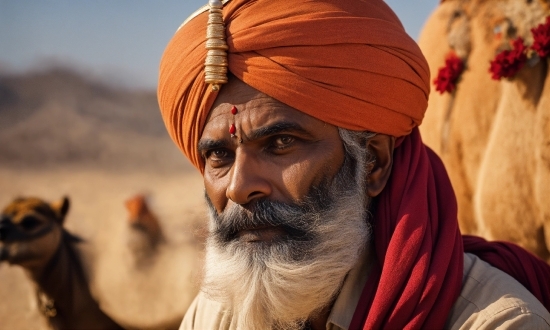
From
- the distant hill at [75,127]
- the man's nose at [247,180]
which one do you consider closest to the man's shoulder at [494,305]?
the man's nose at [247,180]

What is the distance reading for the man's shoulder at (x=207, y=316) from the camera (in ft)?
9.19

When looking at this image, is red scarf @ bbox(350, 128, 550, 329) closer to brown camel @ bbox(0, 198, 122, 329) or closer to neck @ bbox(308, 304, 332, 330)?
neck @ bbox(308, 304, 332, 330)

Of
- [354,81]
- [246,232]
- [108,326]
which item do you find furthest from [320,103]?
[108,326]

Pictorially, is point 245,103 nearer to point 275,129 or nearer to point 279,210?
point 275,129

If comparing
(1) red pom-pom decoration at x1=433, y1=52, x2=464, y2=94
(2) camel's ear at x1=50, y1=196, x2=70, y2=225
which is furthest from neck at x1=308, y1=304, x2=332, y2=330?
(2) camel's ear at x1=50, y1=196, x2=70, y2=225

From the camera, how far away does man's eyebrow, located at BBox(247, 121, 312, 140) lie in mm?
2439

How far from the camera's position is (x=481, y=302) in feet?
7.66

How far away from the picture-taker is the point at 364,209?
2.64 m

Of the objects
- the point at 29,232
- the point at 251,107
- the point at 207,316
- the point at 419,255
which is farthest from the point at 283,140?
the point at 29,232

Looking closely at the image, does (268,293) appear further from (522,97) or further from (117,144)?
(117,144)

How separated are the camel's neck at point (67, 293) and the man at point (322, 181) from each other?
102 inches

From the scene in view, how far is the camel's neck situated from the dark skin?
9.07ft

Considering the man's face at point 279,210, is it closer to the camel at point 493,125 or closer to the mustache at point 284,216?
the mustache at point 284,216

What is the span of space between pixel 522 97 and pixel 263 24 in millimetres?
1832
